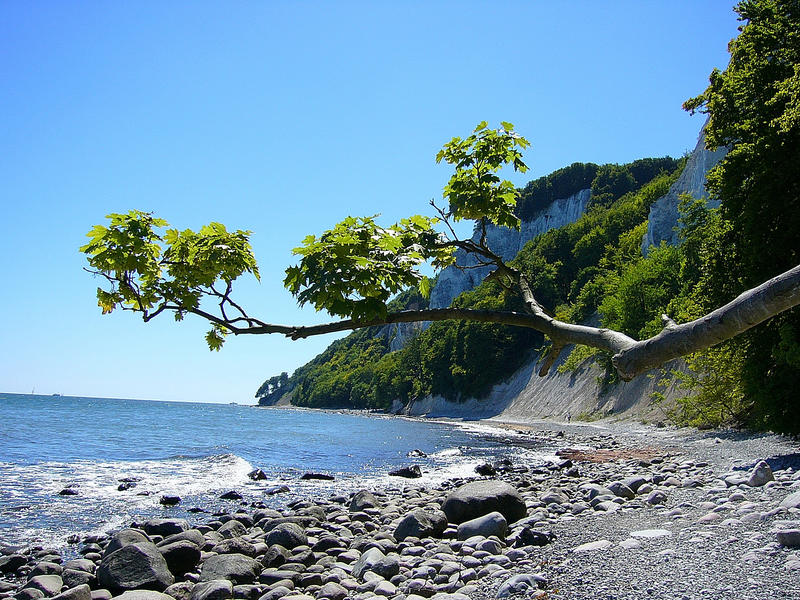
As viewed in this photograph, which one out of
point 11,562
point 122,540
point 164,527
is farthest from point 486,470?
point 11,562

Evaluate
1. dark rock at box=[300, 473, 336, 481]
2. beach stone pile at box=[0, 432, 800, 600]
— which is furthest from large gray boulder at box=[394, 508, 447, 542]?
dark rock at box=[300, 473, 336, 481]

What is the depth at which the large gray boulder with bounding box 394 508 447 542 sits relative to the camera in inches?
416

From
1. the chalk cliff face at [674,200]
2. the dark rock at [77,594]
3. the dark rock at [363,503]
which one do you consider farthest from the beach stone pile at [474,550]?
the chalk cliff face at [674,200]

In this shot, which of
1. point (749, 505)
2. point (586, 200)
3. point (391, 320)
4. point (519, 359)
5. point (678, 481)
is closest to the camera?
point (391, 320)

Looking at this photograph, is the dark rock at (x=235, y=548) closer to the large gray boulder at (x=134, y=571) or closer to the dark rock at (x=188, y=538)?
the dark rock at (x=188, y=538)

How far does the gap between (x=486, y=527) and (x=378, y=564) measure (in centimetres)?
223

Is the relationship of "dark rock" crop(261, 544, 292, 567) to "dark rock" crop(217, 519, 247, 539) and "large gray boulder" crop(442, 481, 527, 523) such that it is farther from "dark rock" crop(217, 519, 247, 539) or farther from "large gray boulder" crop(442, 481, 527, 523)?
"large gray boulder" crop(442, 481, 527, 523)

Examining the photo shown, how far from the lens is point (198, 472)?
→ 81.4 feet

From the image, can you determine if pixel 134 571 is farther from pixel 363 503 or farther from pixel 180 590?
pixel 363 503

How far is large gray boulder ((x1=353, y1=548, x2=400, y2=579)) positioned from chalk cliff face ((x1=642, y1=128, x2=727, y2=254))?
170 ft

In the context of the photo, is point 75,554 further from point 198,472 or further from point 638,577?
point 198,472

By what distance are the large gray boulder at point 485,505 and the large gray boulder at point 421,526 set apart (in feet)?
1.40

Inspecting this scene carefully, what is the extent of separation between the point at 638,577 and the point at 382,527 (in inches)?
295

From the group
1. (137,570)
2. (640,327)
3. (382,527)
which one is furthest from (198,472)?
(640,327)
